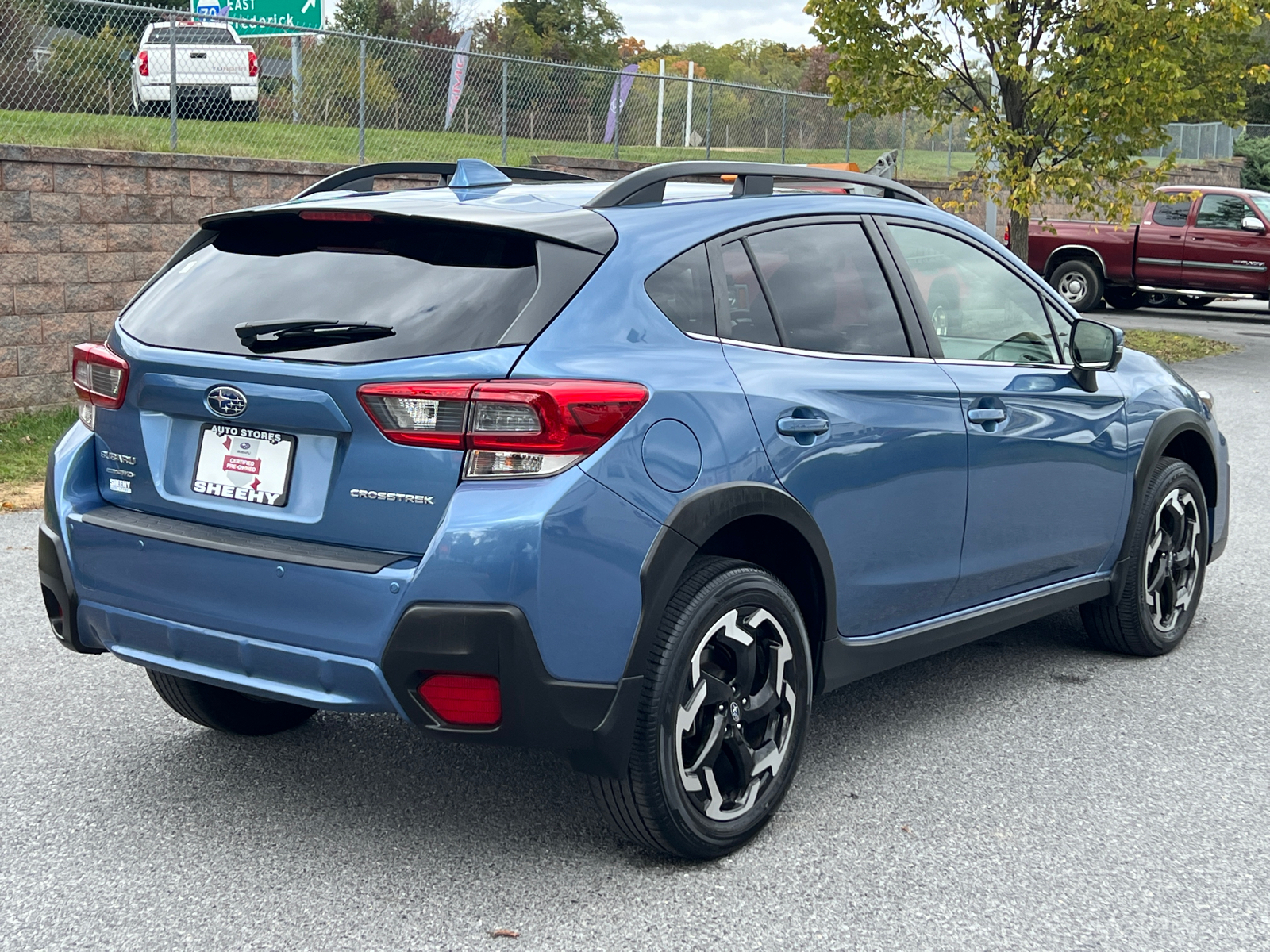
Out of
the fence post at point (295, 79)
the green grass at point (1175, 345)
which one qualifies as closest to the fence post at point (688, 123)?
the green grass at point (1175, 345)

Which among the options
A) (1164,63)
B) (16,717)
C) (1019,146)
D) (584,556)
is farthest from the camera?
(1019,146)

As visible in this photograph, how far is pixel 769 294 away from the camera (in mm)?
3918

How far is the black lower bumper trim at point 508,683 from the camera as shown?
3.11 metres

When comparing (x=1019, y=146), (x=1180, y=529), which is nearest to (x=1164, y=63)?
(x=1019, y=146)

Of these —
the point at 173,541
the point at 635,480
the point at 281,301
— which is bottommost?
the point at 173,541

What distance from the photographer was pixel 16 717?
459 cm

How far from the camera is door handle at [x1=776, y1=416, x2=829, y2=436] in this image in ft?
12.1

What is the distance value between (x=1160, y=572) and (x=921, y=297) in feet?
5.99

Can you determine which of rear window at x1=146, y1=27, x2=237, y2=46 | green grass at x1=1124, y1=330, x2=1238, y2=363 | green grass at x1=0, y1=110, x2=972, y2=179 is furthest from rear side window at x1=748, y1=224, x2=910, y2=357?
green grass at x1=1124, y1=330, x2=1238, y2=363

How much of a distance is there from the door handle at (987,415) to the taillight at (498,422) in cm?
164

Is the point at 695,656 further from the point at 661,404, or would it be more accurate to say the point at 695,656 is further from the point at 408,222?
the point at 408,222

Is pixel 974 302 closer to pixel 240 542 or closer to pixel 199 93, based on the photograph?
pixel 240 542

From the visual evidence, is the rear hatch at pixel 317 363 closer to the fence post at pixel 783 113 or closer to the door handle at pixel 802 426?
the door handle at pixel 802 426

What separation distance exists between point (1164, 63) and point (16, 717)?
1351 cm
